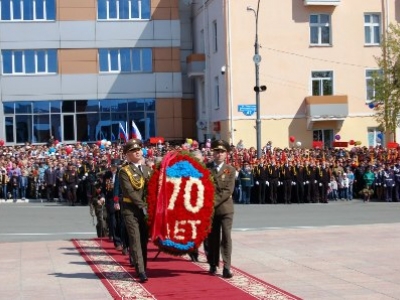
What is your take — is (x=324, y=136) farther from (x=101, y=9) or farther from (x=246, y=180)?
(x=101, y=9)

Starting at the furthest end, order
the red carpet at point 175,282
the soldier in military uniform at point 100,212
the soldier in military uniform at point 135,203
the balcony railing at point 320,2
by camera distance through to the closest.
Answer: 1. the balcony railing at point 320,2
2. the soldier in military uniform at point 100,212
3. the soldier in military uniform at point 135,203
4. the red carpet at point 175,282

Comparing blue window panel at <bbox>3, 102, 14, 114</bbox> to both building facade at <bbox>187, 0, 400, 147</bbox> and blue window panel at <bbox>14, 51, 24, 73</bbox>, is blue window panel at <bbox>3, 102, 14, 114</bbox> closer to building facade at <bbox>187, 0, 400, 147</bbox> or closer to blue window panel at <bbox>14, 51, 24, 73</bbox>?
blue window panel at <bbox>14, 51, 24, 73</bbox>

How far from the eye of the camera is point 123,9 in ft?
158

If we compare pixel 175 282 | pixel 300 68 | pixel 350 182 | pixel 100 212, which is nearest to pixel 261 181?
pixel 350 182

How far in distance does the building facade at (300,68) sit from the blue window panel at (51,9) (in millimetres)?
9715

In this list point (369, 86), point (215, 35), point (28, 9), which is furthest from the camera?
point (28, 9)

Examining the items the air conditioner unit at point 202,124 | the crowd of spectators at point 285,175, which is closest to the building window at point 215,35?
the air conditioner unit at point 202,124

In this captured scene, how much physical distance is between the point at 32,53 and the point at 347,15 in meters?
18.5

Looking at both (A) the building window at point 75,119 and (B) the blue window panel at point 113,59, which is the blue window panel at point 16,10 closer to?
(A) the building window at point 75,119

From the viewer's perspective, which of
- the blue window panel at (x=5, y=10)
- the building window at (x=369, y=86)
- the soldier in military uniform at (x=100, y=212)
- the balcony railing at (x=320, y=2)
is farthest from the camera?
the blue window panel at (x=5, y=10)

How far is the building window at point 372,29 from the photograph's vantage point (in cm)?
4353

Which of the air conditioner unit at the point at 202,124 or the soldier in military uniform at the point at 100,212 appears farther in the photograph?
the air conditioner unit at the point at 202,124

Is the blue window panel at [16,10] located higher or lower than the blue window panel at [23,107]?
higher

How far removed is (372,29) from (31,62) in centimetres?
1983
